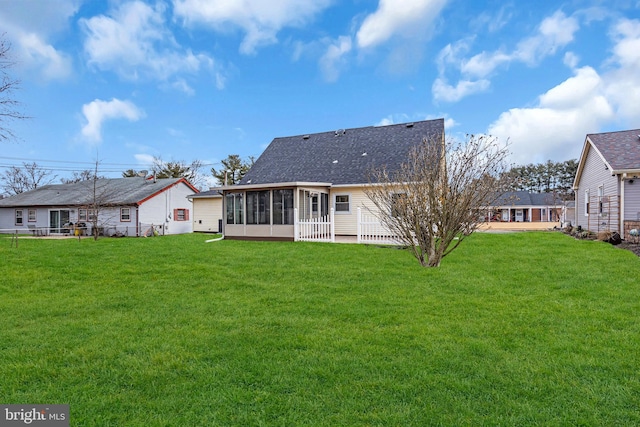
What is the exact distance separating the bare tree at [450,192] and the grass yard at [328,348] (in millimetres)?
1119

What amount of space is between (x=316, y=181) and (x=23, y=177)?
4372 cm

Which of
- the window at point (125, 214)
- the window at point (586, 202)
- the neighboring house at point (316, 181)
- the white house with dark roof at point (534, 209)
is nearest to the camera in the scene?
the neighboring house at point (316, 181)

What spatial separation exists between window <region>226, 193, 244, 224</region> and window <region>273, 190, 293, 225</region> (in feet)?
5.89

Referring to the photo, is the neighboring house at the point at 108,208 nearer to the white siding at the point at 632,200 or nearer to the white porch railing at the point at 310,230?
the white porch railing at the point at 310,230

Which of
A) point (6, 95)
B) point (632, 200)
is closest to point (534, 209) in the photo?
point (632, 200)

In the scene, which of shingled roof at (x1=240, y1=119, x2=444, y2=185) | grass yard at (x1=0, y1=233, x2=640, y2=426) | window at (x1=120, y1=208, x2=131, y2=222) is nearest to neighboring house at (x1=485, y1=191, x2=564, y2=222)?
shingled roof at (x1=240, y1=119, x2=444, y2=185)

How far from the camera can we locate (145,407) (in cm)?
255

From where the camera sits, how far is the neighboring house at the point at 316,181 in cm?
1555

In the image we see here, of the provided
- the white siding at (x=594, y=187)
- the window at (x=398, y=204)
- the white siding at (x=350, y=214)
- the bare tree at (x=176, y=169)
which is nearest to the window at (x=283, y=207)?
the white siding at (x=350, y=214)

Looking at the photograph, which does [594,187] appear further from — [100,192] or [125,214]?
[100,192]

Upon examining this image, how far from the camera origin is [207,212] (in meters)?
24.1

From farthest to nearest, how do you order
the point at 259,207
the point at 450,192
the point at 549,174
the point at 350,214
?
the point at 549,174 → the point at 350,214 → the point at 259,207 → the point at 450,192

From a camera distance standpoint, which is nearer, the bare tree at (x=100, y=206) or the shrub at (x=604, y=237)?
the shrub at (x=604, y=237)

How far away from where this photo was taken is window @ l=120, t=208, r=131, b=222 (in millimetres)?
23500
